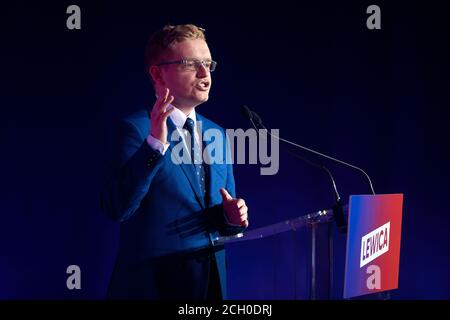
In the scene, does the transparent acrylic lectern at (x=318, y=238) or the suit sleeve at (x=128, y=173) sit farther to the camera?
the suit sleeve at (x=128, y=173)

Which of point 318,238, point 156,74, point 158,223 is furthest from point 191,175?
point 318,238

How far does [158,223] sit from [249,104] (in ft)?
4.65

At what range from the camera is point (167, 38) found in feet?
7.81

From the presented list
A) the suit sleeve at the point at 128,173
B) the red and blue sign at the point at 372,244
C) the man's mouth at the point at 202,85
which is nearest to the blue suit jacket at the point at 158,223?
the suit sleeve at the point at 128,173

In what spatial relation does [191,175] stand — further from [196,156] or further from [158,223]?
[158,223]

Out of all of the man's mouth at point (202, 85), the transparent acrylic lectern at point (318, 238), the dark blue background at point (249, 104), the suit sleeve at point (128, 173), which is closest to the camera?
the transparent acrylic lectern at point (318, 238)

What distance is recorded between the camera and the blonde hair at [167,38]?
2.38 m

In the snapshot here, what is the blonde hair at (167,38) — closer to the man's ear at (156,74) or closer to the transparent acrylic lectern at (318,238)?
the man's ear at (156,74)

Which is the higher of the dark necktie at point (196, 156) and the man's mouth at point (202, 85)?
the man's mouth at point (202, 85)

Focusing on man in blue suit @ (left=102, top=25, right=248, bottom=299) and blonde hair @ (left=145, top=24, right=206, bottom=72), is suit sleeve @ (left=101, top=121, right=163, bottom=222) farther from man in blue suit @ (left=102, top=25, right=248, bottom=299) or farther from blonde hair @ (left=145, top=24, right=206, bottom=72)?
blonde hair @ (left=145, top=24, right=206, bottom=72)

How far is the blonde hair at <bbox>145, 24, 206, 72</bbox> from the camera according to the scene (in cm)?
238

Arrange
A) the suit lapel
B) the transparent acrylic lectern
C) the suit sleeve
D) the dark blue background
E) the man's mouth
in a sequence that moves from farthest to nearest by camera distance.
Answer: the dark blue background < the man's mouth < the suit lapel < the suit sleeve < the transparent acrylic lectern

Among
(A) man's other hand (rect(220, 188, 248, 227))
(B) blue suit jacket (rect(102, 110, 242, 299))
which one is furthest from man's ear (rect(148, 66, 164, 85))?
(A) man's other hand (rect(220, 188, 248, 227))
